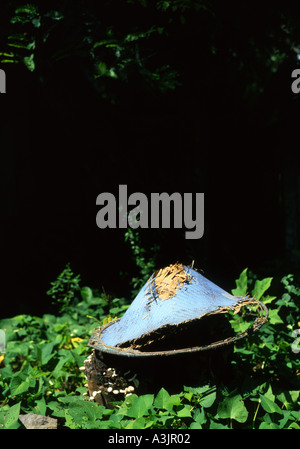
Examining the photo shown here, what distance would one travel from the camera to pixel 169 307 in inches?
85.1

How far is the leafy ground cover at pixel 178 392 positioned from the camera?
1.96 m

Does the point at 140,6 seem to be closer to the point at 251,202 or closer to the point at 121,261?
the point at 121,261

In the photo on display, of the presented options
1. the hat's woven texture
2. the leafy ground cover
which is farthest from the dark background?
the hat's woven texture

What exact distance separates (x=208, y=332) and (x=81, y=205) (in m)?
4.37

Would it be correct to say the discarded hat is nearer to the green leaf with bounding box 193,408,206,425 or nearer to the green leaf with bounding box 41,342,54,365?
the green leaf with bounding box 193,408,206,425
